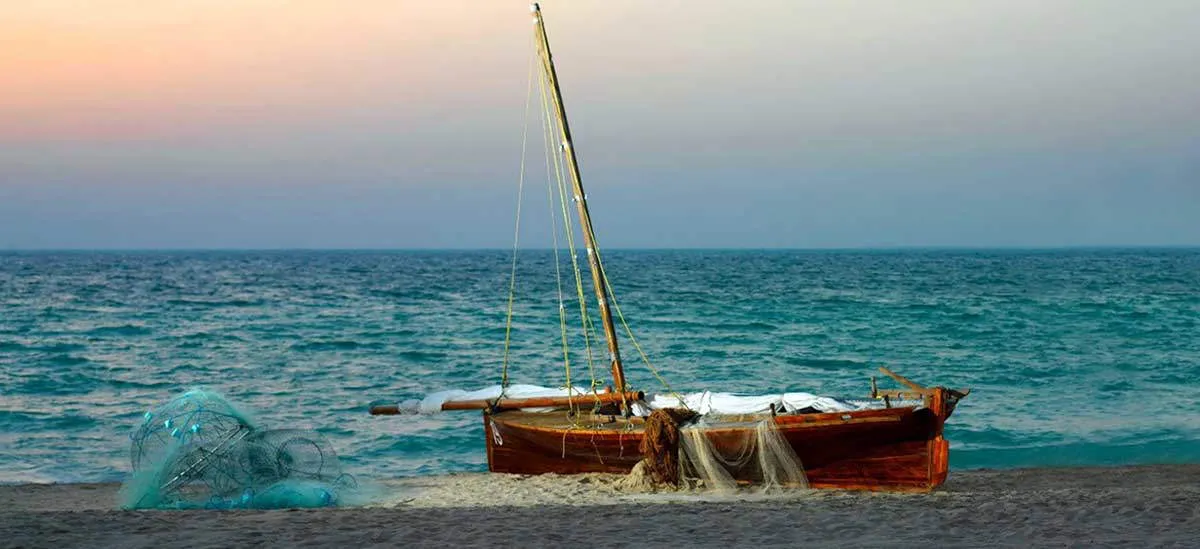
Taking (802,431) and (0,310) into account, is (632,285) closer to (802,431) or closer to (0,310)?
(0,310)

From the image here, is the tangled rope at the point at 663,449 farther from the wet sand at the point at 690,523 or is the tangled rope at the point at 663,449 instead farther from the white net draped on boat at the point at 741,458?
the wet sand at the point at 690,523

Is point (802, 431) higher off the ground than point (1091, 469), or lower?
higher

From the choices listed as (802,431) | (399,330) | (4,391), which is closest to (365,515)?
(802,431)

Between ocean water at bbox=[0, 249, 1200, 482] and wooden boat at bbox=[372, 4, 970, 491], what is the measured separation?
3044 millimetres

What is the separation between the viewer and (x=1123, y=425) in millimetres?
23203

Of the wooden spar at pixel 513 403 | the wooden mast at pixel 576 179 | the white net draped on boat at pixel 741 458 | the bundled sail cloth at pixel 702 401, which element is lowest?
the white net draped on boat at pixel 741 458

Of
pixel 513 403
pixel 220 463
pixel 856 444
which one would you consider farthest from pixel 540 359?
pixel 220 463

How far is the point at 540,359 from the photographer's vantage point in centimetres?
3581

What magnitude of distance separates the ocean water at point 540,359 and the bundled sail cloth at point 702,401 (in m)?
2.08

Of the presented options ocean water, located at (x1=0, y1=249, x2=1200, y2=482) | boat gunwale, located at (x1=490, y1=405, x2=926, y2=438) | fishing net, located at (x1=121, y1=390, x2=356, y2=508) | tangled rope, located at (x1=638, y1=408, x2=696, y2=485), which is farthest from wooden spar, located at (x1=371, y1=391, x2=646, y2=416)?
fishing net, located at (x1=121, y1=390, x2=356, y2=508)

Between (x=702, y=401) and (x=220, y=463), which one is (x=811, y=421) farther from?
(x=220, y=463)

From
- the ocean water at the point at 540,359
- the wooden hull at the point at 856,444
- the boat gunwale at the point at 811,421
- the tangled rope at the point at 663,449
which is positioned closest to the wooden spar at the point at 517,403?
the boat gunwale at the point at 811,421

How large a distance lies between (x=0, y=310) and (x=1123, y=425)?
55.9 metres

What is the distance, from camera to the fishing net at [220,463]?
1392 centimetres
